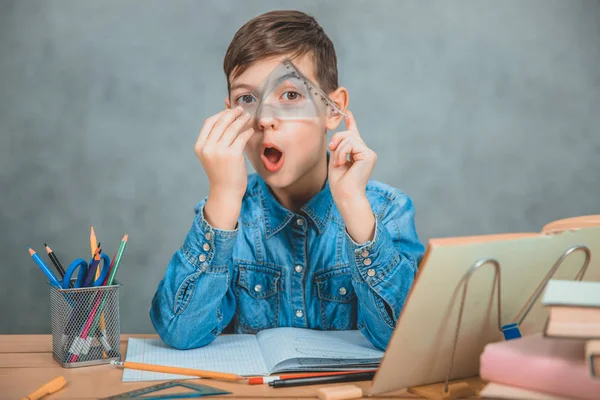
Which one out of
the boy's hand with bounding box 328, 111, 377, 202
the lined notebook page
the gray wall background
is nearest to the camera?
the lined notebook page

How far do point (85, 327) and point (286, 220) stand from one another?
0.50 metres

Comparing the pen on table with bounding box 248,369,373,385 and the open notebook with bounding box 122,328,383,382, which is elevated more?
the open notebook with bounding box 122,328,383,382

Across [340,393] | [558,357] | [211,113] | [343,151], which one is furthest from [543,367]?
[211,113]

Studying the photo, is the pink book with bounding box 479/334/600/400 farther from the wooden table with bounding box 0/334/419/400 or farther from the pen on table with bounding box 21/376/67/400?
the pen on table with bounding box 21/376/67/400

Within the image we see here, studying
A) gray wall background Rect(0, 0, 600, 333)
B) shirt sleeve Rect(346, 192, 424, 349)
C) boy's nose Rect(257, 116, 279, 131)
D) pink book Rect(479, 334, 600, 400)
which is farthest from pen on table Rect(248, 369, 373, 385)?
gray wall background Rect(0, 0, 600, 333)

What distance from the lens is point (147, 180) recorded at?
213 cm

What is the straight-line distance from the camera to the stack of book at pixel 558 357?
646 millimetres

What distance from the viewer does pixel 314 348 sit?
3.38 ft

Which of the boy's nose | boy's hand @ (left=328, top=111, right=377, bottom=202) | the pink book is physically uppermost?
the boy's nose

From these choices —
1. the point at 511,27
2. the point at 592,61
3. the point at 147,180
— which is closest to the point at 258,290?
the point at 147,180

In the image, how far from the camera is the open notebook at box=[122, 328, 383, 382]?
97 centimetres

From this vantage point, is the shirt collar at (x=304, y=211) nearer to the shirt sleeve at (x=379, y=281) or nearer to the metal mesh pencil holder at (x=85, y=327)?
the shirt sleeve at (x=379, y=281)

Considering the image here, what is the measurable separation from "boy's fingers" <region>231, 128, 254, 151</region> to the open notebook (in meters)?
0.34

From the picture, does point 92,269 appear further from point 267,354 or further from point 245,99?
point 245,99
